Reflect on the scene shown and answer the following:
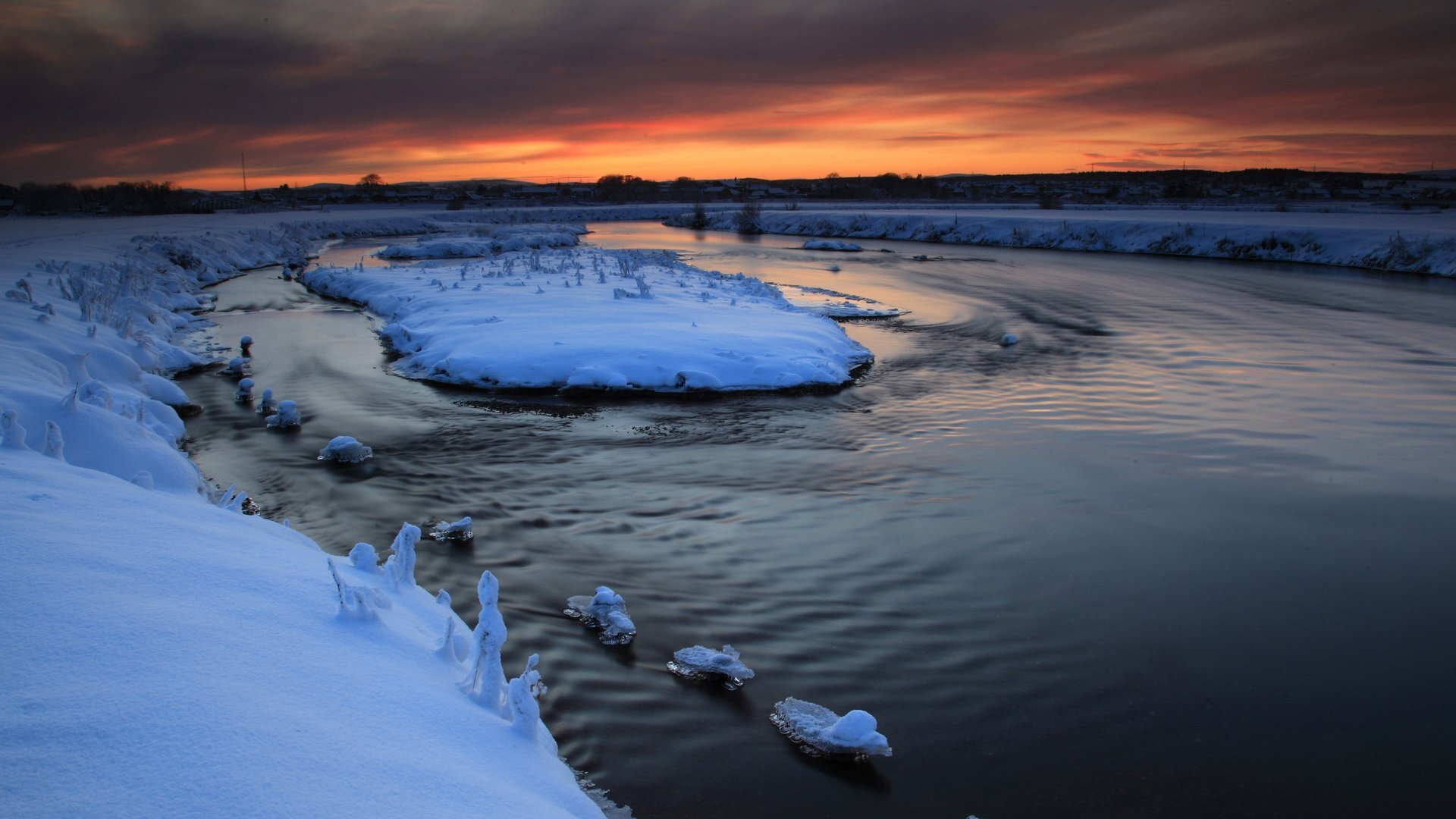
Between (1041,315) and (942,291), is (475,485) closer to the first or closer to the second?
(1041,315)

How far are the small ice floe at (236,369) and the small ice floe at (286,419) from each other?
450 centimetres

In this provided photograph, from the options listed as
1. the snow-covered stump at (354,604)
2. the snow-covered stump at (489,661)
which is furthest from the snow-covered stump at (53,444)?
the snow-covered stump at (489,661)

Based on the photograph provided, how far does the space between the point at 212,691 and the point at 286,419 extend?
11.5 metres

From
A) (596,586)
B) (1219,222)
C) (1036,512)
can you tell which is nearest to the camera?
(596,586)

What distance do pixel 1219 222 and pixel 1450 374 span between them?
41671 mm

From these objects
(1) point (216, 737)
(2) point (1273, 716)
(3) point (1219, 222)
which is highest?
(3) point (1219, 222)

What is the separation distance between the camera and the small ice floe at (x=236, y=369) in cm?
1720

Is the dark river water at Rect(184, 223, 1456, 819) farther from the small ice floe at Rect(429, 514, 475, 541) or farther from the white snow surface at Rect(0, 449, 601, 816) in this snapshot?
the white snow surface at Rect(0, 449, 601, 816)

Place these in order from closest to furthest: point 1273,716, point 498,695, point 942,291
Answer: point 498,695 → point 1273,716 → point 942,291

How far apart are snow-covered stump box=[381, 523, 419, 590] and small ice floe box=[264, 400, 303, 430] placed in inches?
336

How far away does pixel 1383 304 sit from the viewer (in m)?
27.8

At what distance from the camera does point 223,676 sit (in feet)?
11.4

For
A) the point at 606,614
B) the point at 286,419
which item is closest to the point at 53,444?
the point at 606,614

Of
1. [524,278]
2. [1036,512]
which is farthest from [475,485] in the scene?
[524,278]
